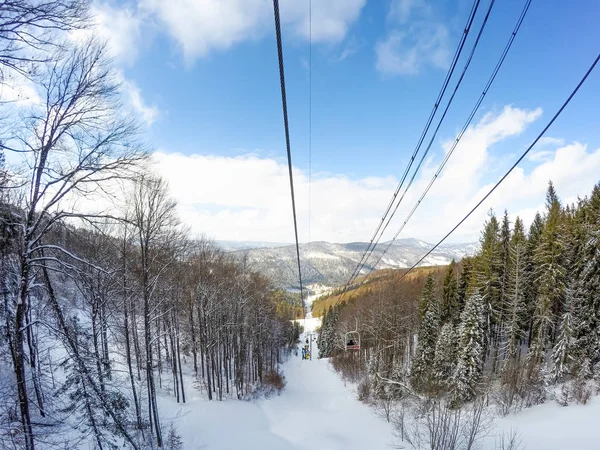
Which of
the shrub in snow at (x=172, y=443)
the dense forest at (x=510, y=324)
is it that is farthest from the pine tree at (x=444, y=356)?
the shrub in snow at (x=172, y=443)

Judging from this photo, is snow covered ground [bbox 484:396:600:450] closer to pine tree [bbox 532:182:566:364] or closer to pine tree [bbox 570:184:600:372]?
pine tree [bbox 570:184:600:372]

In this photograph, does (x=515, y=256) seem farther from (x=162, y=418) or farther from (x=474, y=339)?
(x=162, y=418)

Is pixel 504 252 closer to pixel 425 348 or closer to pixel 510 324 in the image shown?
pixel 510 324

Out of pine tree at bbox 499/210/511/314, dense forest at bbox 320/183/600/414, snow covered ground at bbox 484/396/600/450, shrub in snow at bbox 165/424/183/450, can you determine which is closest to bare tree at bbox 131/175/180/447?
shrub in snow at bbox 165/424/183/450

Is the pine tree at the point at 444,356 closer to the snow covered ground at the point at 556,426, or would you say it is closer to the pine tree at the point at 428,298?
the pine tree at the point at 428,298

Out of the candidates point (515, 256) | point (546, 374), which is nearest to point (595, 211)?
point (515, 256)

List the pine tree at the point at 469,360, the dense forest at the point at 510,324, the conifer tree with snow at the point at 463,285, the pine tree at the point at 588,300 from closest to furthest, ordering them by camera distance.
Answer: the pine tree at the point at 588,300 → the dense forest at the point at 510,324 → the pine tree at the point at 469,360 → the conifer tree with snow at the point at 463,285

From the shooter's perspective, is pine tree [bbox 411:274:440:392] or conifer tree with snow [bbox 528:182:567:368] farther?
pine tree [bbox 411:274:440:392]
